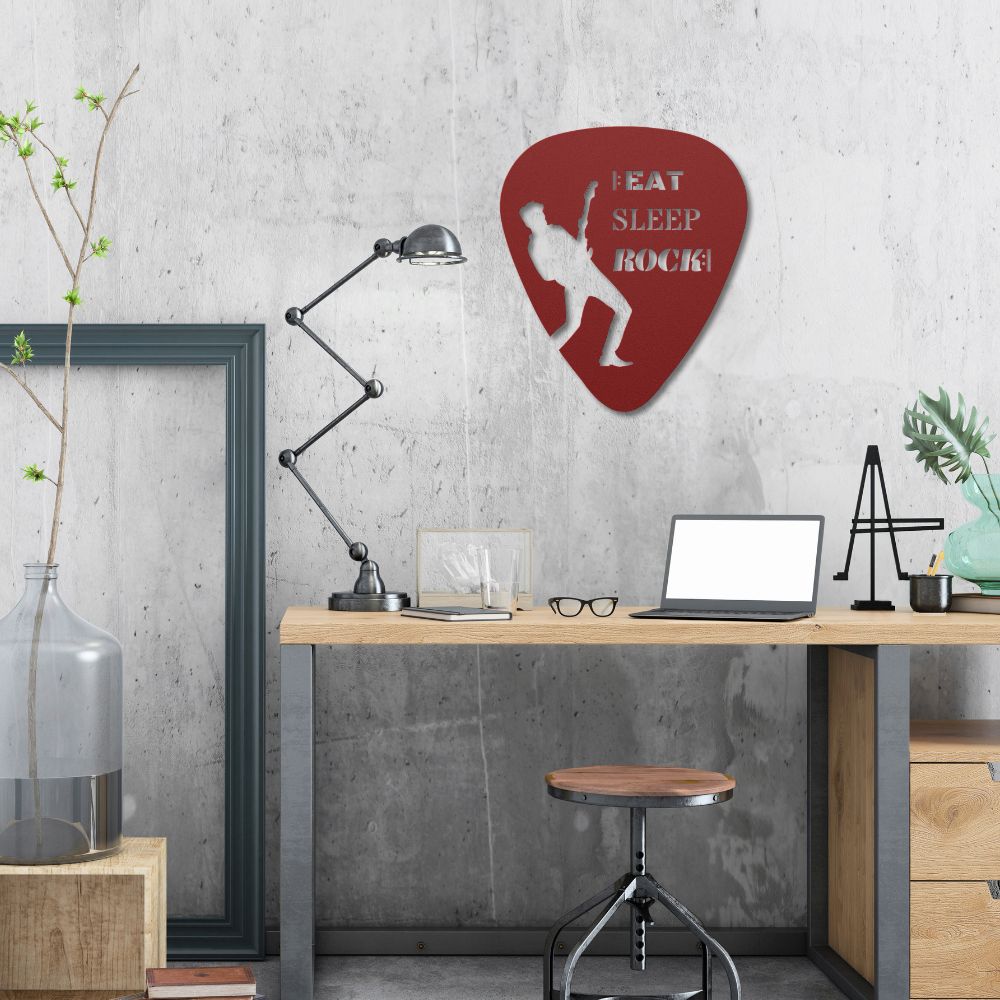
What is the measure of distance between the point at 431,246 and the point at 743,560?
101cm

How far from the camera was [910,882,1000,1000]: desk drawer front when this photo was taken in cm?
243

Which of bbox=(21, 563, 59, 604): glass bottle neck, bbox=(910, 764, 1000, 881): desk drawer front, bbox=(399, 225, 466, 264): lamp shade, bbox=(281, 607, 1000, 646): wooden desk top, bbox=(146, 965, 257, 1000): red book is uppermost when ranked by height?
bbox=(399, 225, 466, 264): lamp shade

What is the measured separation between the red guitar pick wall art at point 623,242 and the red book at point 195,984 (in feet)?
5.31

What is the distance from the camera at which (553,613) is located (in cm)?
270

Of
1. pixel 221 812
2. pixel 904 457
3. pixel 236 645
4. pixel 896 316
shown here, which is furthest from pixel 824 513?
pixel 221 812

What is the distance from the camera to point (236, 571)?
3.01 m

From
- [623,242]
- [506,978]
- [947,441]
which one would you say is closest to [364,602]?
[506,978]

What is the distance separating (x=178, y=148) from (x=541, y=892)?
212 cm

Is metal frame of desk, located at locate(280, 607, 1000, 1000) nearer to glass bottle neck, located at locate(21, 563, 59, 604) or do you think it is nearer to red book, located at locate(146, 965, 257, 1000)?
red book, located at locate(146, 965, 257, 1000)

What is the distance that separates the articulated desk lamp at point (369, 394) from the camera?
2.72m

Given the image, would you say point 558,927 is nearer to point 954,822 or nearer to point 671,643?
point 671,643

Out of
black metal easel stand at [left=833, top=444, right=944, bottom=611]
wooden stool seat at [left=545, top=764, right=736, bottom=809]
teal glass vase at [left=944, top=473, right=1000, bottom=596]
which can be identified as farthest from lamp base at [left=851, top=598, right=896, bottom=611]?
wooden stool seat at [left=545, top=764, right=736, bottom=809]

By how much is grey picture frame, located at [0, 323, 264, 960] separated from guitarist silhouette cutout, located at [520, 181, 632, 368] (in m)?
0.76

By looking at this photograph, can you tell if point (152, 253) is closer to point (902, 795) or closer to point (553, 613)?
point (553, 613)
